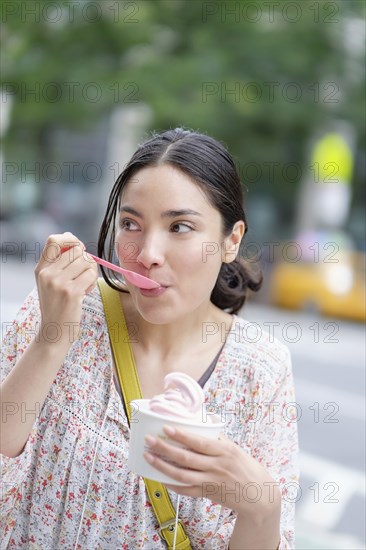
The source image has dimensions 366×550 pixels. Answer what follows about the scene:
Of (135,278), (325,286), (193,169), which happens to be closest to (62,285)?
(135,278)

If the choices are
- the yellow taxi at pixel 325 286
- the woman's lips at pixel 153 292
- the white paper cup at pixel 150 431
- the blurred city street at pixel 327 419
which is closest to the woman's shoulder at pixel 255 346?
the woman's lips at pixel 153 292

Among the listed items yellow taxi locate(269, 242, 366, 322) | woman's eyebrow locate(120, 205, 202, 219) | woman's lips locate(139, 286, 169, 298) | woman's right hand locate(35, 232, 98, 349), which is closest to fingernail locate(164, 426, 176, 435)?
woman's right hand locate(35, 232, 98, 349)

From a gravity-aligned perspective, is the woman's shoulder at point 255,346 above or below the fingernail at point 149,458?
above

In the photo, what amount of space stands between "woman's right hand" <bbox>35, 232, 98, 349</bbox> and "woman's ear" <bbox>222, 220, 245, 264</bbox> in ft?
1.43

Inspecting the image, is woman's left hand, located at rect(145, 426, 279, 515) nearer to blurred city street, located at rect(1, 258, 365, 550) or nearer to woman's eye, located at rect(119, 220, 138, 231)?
woman's eye, located at rect(119, 220, 138, 231)

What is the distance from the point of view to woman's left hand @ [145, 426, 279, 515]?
4.42 feet

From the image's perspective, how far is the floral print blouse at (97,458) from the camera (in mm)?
1680

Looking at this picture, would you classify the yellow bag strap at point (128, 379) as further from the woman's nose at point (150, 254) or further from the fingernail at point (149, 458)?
the fingernail at point (149, 458)

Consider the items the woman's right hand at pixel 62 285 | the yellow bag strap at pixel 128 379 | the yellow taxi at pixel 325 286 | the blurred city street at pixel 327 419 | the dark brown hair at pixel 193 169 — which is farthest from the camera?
the yellow taxi at pixel 325 286

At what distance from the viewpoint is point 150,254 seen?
66.6 inches

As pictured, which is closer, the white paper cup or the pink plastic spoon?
the white paper cup

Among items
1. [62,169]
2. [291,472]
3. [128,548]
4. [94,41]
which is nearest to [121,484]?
[128,548]

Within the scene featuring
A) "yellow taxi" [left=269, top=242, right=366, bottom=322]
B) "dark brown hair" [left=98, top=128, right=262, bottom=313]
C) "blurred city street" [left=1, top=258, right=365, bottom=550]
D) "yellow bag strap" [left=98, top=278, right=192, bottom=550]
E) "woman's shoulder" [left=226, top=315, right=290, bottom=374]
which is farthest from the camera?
"yellow taxi" [left=269, top=242, right=366, bottom=322]

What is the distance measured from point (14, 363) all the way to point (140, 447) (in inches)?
18.4
